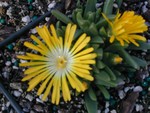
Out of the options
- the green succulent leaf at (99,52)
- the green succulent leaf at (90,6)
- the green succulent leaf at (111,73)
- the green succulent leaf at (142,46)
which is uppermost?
the green succulent leaf at (90,6)

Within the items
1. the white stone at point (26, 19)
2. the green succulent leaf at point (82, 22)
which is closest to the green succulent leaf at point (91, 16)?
the green succulent leaf at point (82, 22)

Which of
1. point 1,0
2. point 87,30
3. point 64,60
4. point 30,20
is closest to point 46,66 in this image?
point 64,60

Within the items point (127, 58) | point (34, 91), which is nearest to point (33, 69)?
point (34, 91)

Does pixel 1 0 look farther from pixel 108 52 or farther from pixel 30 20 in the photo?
pixel 108 52

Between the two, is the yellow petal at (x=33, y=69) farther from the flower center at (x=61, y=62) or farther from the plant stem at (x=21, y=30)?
the plant stem at (x=21, y=30)

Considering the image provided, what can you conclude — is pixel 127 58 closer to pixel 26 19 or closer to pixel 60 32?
pixel 60 32

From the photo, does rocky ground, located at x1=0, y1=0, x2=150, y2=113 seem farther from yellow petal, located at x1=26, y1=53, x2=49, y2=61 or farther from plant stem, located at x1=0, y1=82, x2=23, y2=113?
yellow petal, located at x1=26, y1=53, x2=49, y2=61
